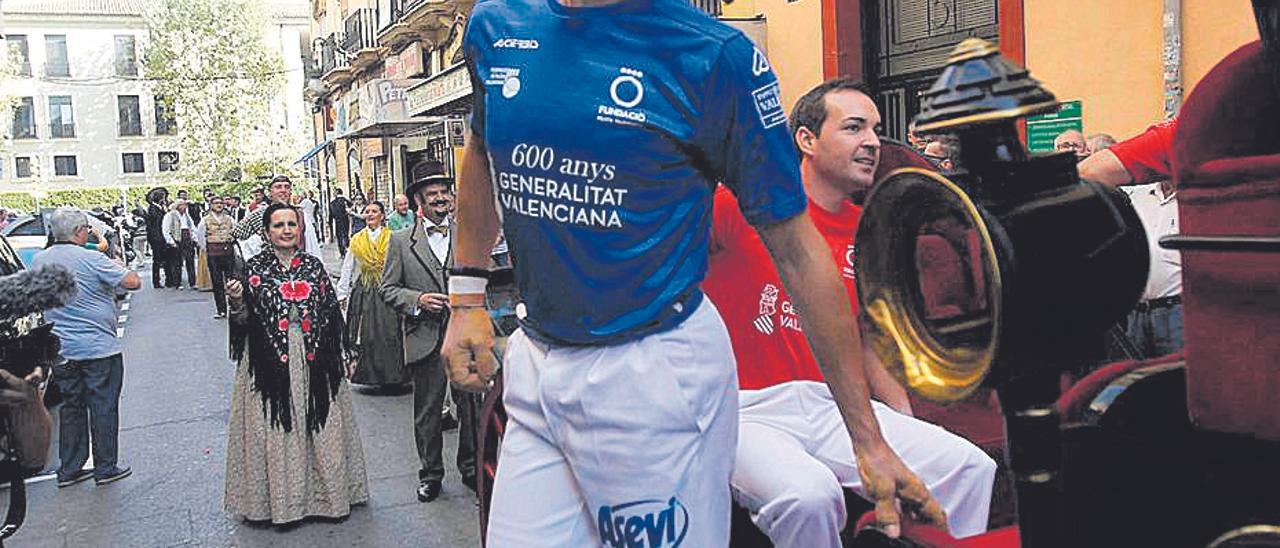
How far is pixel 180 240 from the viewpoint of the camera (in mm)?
24984

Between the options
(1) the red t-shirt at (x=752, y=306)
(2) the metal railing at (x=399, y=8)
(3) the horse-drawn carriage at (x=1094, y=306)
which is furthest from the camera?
(2) the metal railing at (x=399, y=8)

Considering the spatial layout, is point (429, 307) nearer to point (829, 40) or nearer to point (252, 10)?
point (829, 40)

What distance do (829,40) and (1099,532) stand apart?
9.62 meters

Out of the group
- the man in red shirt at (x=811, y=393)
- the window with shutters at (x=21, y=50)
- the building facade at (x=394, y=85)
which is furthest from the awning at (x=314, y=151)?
the man in red shirt at (x=811, y=393)

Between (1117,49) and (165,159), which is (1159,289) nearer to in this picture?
(1117,49)

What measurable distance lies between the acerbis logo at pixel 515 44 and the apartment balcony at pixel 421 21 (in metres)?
21.6

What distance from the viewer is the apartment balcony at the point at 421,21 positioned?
81.1ft

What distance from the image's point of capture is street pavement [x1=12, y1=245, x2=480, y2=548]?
6422mm

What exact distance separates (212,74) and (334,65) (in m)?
12.6

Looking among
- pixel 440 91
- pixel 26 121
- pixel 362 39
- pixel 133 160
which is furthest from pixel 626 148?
pixel 26 121

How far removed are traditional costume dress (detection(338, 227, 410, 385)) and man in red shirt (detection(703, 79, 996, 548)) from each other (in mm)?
Result: 6466

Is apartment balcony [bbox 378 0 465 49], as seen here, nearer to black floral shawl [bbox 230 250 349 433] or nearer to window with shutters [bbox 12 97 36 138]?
black floral shawl [bbox 230 250 349 433]

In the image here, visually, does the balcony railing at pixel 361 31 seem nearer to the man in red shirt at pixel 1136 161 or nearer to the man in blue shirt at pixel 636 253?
the man in blue shirt at pixel 636 253

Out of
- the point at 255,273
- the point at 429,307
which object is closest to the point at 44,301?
the point at 255,273
